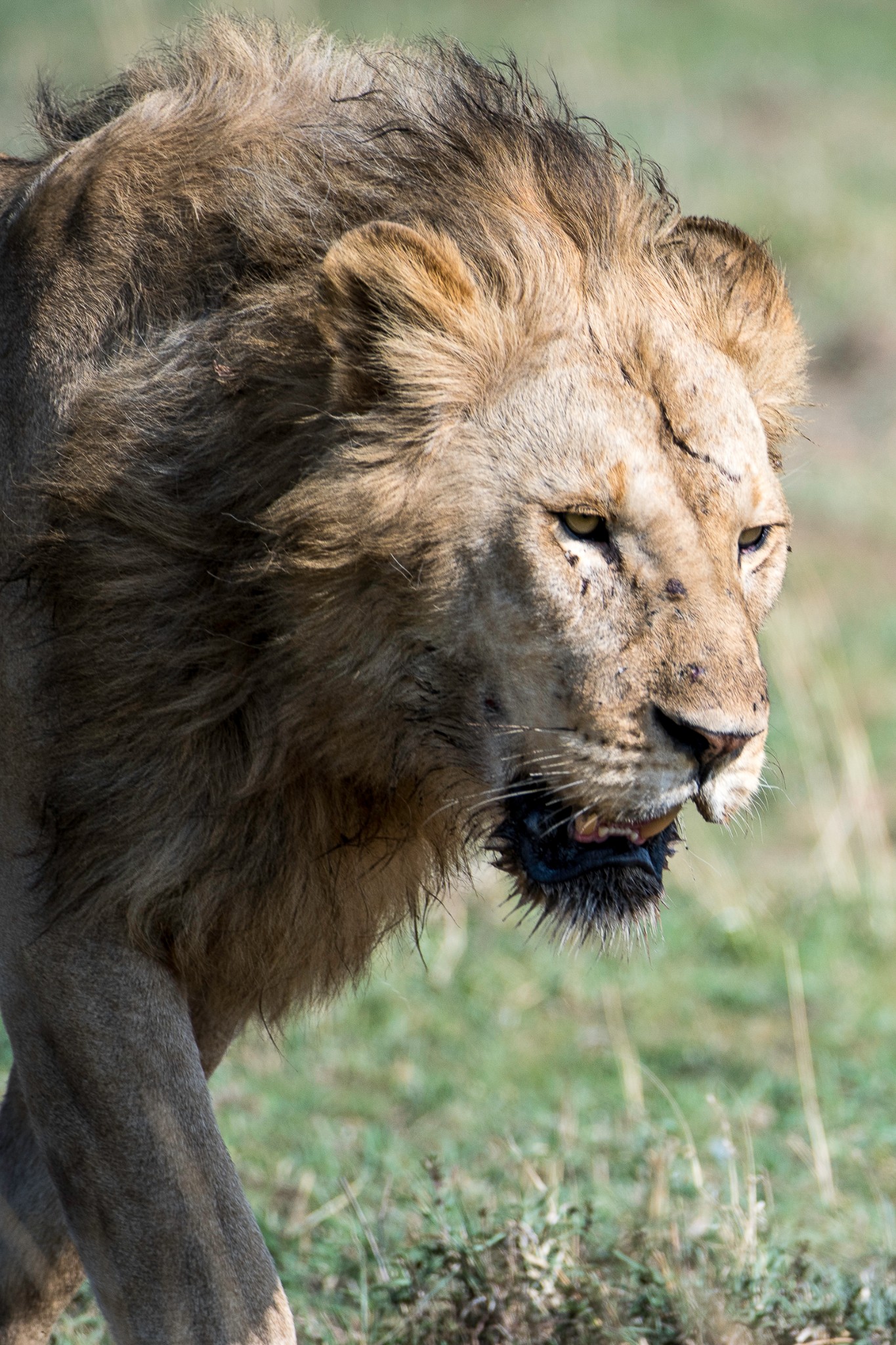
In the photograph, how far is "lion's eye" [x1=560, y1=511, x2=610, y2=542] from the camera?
2.03 meters

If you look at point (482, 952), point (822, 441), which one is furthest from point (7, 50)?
point (482, 952)

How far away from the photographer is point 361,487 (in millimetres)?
2088

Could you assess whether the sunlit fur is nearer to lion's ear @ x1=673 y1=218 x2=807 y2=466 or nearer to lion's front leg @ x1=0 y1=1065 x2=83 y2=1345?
lion's ear @ x1=673 y1=218 x2=807 y2=466

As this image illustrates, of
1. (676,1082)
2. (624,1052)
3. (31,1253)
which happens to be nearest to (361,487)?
(31,1253)

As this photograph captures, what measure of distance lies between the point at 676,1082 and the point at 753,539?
267cm

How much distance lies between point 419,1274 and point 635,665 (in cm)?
136

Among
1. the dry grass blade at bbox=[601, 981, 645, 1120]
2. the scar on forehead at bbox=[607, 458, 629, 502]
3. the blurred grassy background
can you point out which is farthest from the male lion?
the dry grass blade at bbox=[601, 981, 645, 1120]

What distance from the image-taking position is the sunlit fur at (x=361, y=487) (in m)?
2.03

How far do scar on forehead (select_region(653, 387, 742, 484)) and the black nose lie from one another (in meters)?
0.34

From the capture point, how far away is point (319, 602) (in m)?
2.15

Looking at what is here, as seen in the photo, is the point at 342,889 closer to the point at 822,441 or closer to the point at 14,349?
the point at 14,349

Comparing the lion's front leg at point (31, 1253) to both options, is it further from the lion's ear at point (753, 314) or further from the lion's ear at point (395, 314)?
the lion's ear at point (753, 314)

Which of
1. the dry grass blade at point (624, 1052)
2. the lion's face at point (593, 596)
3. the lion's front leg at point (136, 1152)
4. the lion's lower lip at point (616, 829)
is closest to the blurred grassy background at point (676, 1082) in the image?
the dry grass blade at point (624, 1052)

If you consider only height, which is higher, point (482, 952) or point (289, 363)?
point (289, 363)
